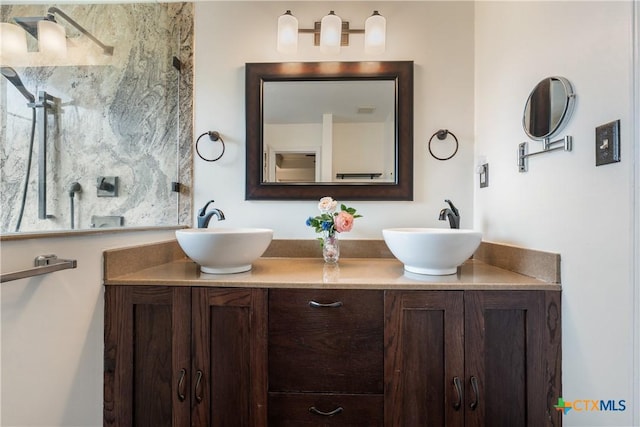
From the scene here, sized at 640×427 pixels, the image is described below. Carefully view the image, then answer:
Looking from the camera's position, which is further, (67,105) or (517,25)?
(67,105)

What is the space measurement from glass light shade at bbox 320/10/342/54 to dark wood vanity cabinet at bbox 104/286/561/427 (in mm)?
1227

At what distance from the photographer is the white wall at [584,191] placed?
69 centimetres

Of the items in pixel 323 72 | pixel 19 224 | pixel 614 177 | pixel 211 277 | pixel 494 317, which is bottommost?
pixel 494 317

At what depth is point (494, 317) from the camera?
0.92m

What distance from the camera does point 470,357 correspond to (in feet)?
2.97

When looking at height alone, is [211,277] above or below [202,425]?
above

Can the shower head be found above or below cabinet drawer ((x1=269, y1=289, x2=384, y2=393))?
above

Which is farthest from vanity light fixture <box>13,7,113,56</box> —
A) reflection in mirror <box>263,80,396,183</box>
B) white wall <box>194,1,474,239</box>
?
reflection in mirror <box>263,80,396,183</box>

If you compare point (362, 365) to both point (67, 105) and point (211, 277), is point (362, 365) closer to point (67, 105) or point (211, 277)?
point (211, 277)

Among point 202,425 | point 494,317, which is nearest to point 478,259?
point 494,317

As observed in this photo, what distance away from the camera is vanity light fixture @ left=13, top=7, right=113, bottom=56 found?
1202 millimetres

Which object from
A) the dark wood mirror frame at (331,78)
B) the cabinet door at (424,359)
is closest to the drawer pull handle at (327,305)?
the cabinet door at (424,359)

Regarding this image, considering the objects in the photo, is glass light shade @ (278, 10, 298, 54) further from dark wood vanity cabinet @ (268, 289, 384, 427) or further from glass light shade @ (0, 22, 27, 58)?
dark wood vanity cabinet @ (268, 289, 384, 427)

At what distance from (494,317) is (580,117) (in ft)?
2.22
